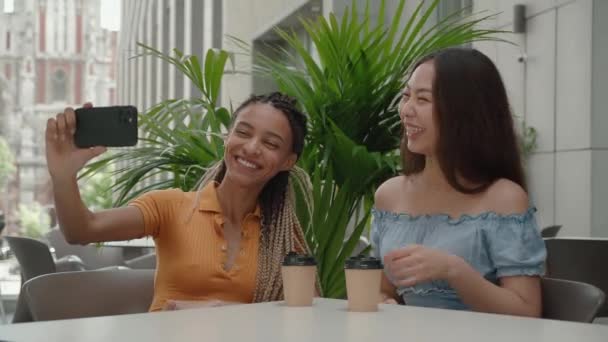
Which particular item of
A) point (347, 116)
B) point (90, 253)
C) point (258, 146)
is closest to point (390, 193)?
point (258, 146)

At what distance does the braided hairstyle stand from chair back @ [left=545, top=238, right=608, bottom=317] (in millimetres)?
1536

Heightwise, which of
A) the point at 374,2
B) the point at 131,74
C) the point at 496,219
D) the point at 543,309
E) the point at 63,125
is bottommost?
the point at 543,309

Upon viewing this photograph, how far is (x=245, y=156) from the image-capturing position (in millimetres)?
2314

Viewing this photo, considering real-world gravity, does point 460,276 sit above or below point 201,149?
below

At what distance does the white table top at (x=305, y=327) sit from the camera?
1.45 m

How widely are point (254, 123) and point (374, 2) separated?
195 inches

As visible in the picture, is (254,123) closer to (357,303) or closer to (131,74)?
(357,303)

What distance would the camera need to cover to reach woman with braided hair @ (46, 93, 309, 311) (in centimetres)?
226

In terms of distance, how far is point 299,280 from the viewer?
6.20 feet

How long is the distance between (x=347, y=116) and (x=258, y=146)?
889 mm

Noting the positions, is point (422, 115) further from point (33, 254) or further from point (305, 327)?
point (33, 254)

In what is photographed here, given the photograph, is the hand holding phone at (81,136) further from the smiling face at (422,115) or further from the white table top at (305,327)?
the smiling face at (422,115)

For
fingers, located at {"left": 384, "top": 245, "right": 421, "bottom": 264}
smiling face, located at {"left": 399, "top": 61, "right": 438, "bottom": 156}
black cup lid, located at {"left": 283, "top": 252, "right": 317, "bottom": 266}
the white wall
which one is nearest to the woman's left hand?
fingers, located at {"left": 384, "top": 245, "right": 421, "bottom": 264}

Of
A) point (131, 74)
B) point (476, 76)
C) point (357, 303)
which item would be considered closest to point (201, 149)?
point (476, 76)
